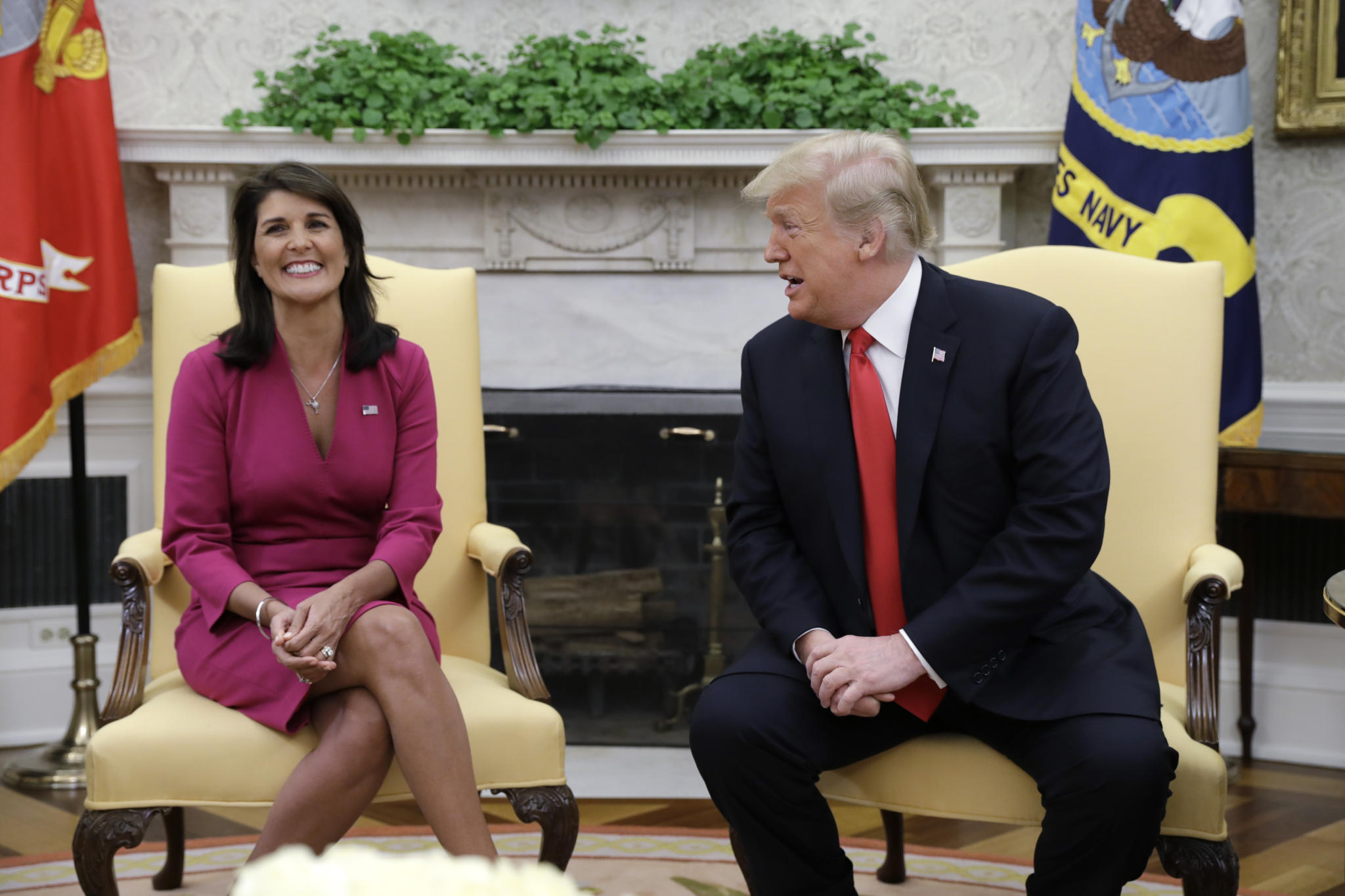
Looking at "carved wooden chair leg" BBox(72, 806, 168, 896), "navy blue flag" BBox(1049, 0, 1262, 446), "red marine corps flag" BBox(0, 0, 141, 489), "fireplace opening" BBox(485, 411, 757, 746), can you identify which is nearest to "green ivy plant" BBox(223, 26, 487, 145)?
"red marine corps flag" BBox(0, 0, 141, 489)

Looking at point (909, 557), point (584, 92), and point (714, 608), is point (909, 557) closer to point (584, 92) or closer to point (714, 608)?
point (714, 608)

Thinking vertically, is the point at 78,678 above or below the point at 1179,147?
below

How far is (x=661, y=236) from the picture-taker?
3463 millimetres

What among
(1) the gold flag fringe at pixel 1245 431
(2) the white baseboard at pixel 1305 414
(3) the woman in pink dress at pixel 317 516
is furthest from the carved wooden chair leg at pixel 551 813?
(2) the white baseboard at pixel 1305 414

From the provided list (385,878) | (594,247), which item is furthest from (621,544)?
(385,878)

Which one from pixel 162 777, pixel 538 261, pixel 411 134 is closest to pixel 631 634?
pixel 538 261

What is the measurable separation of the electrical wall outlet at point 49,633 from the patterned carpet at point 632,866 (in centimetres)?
107

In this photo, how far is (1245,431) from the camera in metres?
3.06

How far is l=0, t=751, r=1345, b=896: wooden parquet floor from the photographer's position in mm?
2477

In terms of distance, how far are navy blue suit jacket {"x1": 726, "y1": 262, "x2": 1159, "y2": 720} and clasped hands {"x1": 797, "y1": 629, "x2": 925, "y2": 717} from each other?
35 mm

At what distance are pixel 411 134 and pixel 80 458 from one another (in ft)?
3.78

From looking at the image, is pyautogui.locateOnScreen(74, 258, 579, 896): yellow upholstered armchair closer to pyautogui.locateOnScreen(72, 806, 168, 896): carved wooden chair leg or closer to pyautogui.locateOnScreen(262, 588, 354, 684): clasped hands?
pyautogui.locateOnScreen(72, 806, 168, 896): carved wooden chair leg

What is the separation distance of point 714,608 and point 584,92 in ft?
4.57

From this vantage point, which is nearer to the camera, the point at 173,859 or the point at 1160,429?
the point at 1160,429
